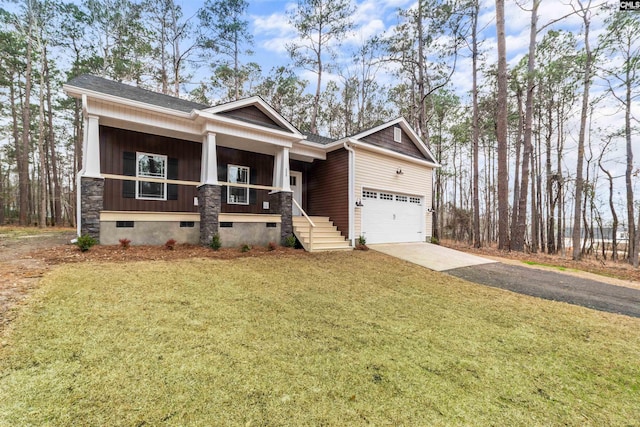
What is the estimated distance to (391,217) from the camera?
35.8 ft

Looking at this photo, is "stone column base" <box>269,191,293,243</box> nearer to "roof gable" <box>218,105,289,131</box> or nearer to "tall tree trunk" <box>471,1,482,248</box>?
"roof gable" <box>218,105,289,131</box>

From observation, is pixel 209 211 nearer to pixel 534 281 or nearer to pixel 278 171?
pixel 278 171

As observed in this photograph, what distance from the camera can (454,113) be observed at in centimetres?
1881

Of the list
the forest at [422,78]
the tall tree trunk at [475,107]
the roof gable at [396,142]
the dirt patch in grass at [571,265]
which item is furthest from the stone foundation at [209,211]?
the tall tree trunk at [475,107]

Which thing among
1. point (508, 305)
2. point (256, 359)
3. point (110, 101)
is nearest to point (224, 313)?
point (256, 359)

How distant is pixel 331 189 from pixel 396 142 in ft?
12.6

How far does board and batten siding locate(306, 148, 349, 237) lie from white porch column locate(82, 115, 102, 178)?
7.09m

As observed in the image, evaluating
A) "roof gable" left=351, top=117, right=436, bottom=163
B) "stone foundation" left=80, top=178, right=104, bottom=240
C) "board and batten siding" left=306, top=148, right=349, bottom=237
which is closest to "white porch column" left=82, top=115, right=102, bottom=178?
"stone foundation" left=80, top=178, right=104, bottom=240

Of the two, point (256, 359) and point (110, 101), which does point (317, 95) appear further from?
point (256, 359)

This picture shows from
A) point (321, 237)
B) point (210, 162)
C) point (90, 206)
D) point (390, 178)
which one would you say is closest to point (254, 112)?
point (210, 162)

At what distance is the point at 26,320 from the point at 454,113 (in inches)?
A: 882

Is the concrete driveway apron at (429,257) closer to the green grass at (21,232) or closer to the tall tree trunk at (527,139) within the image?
the tall tree trunk at (527,139)

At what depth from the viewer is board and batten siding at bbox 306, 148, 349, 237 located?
9.73 m

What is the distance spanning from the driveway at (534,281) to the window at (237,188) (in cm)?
538
